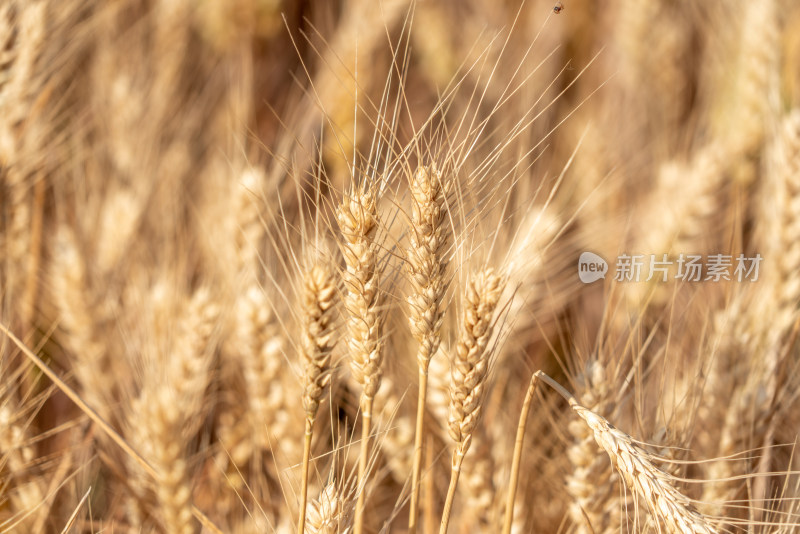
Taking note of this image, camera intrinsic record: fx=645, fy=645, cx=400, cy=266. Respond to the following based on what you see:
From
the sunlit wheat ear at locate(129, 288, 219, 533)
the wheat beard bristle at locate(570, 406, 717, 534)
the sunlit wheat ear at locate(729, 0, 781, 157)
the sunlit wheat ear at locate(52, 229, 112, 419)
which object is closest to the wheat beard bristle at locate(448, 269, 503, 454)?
the wheat beard bristle at locate(570, 406, 717, 534)

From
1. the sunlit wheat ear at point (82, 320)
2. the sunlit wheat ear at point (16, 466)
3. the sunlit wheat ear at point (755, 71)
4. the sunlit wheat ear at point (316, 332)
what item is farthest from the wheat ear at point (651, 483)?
the sunlit wheat ear at point (755, 71)

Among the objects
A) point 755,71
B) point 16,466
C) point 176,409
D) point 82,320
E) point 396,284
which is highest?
point 755,71

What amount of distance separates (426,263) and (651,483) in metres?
0.32

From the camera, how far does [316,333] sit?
73 centimetres

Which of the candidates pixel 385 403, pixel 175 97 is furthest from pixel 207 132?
pixel 385 403

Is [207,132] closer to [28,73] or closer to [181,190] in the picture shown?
[181,190]

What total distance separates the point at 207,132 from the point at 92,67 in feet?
1.23

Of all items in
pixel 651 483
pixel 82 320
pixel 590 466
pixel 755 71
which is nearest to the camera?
pixel 651 483

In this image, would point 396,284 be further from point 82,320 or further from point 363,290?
point 82,320

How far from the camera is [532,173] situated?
68.4 inches

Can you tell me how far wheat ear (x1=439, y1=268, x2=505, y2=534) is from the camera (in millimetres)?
698

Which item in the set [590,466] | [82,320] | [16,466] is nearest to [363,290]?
[590,466]

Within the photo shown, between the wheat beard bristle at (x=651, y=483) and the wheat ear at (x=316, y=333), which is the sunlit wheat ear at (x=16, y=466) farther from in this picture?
the wheat beard bristle at (x=651, y=483)

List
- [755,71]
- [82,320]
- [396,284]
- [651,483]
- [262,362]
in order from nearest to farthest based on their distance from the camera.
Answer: [651,483]
[396,284]
[262,362]
[82,320]
[755,71]
